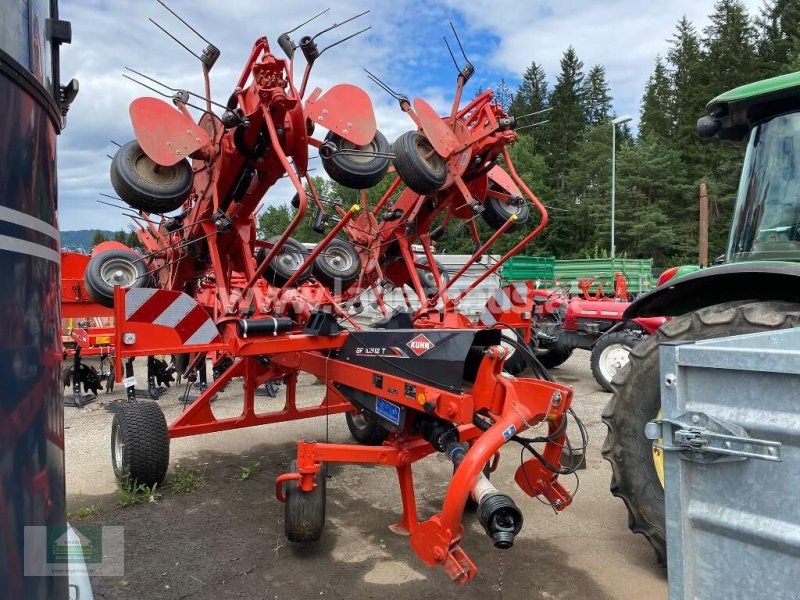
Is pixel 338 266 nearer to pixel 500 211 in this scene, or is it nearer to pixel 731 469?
pixel 500 211

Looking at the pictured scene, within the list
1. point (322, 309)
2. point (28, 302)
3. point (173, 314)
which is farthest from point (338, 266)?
point (28, 302)

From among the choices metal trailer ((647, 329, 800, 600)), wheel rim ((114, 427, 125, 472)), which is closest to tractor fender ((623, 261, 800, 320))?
metal trailer ((647, 329, 800, 600))

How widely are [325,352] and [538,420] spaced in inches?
74.6

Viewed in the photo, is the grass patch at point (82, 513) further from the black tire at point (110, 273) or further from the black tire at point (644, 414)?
the black tire at point (644, 414)

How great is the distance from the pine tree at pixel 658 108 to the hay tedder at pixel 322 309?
125ft

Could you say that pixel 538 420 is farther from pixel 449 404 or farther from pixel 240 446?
pixel 240 446

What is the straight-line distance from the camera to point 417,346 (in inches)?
139

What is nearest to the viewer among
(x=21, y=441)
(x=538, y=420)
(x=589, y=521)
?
(x=21, y=441)

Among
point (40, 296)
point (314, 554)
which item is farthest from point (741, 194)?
point (40, 296)

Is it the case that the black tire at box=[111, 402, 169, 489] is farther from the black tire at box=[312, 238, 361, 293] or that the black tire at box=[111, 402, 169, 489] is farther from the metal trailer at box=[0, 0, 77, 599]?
the metal trailer at box=[0, 0, 77, 599]

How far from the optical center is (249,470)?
529 cm

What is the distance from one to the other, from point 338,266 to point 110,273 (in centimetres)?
266

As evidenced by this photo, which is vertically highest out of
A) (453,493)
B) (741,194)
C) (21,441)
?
(741,194)

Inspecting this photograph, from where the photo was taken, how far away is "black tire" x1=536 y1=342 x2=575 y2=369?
10.3 metres
